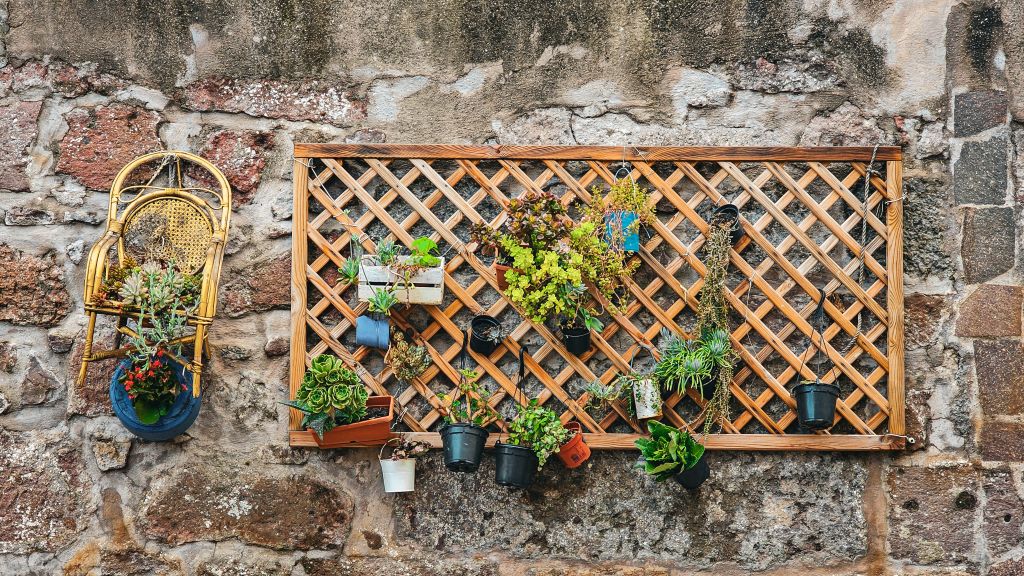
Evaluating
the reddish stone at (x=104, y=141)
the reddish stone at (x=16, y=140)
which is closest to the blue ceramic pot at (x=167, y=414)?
the reddish stone at (x=104, y=141)

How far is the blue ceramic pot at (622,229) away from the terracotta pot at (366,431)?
843 millimetres

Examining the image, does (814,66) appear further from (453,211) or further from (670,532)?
(670,532)

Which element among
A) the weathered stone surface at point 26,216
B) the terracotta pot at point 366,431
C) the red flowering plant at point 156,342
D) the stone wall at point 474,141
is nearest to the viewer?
the red flowering plant at point 156,342

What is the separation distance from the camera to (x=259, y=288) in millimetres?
2510

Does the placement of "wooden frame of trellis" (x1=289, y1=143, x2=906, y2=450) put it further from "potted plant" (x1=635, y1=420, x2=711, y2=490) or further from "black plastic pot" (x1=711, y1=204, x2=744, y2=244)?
"potted plant" (x1=635, y1=420, x2=711, y2=490)

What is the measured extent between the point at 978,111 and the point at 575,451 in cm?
171

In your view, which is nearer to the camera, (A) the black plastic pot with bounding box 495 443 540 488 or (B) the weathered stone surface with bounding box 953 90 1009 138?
(A) the black plastic pot with bounding box 495 443 540 488

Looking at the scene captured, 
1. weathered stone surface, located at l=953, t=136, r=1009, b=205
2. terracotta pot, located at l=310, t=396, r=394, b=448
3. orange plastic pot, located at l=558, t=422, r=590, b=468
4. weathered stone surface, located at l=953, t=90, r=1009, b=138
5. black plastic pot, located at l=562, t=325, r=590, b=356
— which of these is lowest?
orange plastic pot, located at l=558, t=422, r=590, b=468

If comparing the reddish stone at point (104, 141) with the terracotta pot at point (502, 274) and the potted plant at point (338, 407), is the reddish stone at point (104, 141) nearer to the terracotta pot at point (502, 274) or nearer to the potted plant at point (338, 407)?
the potted plant at point (338, 407)

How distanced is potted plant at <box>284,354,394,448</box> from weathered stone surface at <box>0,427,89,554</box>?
779 mm

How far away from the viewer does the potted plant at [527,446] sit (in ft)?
7.49

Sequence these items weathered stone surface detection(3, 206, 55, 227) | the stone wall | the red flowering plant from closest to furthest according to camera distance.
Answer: the red flowering plant < the stone wall < weathered stone surface detection(3, 206, 55, 227)

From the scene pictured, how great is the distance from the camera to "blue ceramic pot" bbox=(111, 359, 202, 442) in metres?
2.29

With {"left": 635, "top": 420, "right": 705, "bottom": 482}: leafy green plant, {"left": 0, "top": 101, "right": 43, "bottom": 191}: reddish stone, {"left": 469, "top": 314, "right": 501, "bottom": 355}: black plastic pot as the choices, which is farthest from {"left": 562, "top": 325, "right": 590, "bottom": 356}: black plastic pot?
{"left": 0, "top": 101, "right": 43, "bottom": 191}: reddish stone
